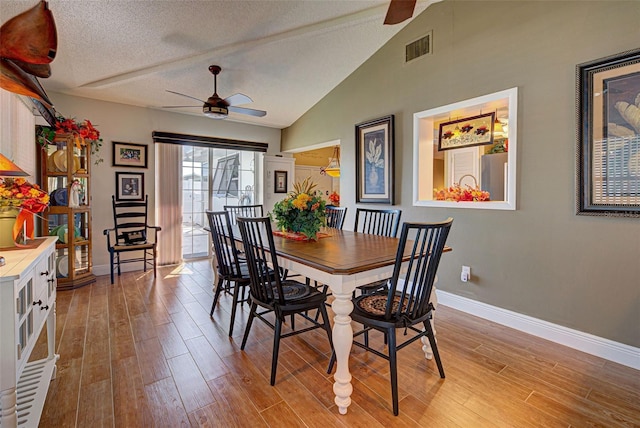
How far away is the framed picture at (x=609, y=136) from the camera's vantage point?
2.10 metres

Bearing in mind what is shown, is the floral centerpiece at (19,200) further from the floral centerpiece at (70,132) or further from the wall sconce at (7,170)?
the floral centerpiece at (70,132)

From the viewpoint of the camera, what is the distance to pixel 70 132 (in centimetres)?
372

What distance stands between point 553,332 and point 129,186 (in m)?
5.39

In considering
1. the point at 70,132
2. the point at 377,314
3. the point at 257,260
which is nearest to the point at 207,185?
the point at 70,132

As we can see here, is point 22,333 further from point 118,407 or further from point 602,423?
point 602,423

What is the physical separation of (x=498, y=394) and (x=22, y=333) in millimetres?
2487

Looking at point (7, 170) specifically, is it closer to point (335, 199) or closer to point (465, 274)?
point (465, 274)

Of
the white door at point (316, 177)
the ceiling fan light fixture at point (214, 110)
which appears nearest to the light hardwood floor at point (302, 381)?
the ceiling fan light fixture at point (214, 110)

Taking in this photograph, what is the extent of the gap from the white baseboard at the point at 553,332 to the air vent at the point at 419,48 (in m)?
2.65

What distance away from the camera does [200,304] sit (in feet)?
10.7

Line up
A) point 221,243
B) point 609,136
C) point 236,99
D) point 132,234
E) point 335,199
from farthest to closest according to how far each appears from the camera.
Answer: point 335,199 < point 132,234 < point 236,99 < point 221,243 < point 609,136

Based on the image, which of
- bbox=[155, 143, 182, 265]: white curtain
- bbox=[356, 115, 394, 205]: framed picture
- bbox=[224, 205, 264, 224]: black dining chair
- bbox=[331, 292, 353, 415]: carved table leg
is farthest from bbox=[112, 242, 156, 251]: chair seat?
bbox=[331, 292, 353, 415]: carved table leg

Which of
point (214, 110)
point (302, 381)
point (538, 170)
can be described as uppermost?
point (214, 110)

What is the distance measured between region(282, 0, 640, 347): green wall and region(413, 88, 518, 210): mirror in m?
0.07
